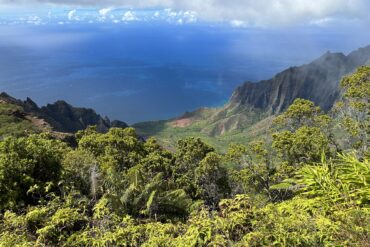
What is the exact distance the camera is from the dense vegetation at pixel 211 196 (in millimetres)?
5148

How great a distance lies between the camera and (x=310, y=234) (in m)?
4.82

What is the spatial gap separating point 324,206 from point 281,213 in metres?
0.63

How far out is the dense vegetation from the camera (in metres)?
5.15

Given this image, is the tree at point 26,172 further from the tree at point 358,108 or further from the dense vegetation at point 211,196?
the tree at point 358,108

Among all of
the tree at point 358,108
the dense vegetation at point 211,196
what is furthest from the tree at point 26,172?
the tree at point 358,108

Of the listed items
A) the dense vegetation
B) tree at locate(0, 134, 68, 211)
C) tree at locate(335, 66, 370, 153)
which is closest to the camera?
the dense vegetation

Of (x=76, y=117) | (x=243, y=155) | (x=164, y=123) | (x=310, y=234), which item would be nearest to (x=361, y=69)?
(x=243, y=155)

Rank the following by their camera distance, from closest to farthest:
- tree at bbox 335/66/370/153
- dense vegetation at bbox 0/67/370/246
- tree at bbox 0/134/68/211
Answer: dense vegetation at bbox 0/67/370/246 < tree at bbox 0/134/68/211 < tree at bbox 335/66/370/153

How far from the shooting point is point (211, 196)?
20.7m

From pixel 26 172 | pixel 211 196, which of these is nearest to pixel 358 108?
pixel 211 196

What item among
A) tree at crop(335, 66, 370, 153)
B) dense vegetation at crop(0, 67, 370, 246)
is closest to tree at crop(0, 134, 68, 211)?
dense vegetation at crop(0, 67, 370, 246)

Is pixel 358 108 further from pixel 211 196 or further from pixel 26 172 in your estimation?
pixel 26 172

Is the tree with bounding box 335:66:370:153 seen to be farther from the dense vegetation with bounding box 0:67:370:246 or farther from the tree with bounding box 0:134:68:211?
the tree with bounding box 0:134:68:211

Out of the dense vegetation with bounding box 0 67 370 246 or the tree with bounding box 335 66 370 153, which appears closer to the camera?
the dense vegetation with bounding box 0 67 370 246
